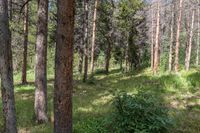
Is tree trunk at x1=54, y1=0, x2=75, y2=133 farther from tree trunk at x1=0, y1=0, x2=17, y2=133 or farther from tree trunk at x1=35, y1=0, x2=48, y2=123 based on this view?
tree trunk at x1=35, y1=0, x2=48, y2=123

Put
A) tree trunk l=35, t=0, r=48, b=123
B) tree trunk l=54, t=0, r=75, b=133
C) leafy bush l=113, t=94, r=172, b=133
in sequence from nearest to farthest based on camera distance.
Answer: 1. tree trunk l=54, t=0, r=75, b=133
2. leafy bush l=113, t=94, r=172, b=133
3. tree trunk l=35, t=0, r=48, b=123

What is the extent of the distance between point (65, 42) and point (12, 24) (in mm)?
10441

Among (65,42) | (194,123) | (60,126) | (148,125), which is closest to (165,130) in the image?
(148,125)

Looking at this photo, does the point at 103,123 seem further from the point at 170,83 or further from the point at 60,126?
the point at 170,83

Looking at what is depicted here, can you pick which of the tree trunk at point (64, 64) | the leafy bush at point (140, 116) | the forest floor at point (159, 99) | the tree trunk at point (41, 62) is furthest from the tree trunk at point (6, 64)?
the leafy bush at point (140, 116)

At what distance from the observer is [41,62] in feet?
41.5

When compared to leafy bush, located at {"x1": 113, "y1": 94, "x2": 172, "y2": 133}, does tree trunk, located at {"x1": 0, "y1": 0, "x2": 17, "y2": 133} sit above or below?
above

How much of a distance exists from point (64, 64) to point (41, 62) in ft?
17.6

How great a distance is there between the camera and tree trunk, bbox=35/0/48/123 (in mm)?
12477

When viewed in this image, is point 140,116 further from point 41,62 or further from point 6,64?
point 41,62

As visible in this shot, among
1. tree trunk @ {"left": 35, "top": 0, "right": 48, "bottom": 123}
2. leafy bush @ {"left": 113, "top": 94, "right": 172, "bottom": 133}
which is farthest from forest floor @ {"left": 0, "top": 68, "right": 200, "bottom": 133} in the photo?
leafy bush @ {"left": 113, "top": 94, "right": 172, "bottom": 133}

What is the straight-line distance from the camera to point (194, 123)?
1053 cm

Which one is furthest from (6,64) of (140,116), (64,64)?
(140,116)

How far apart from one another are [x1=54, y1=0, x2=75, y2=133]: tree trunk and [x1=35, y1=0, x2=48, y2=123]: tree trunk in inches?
203
